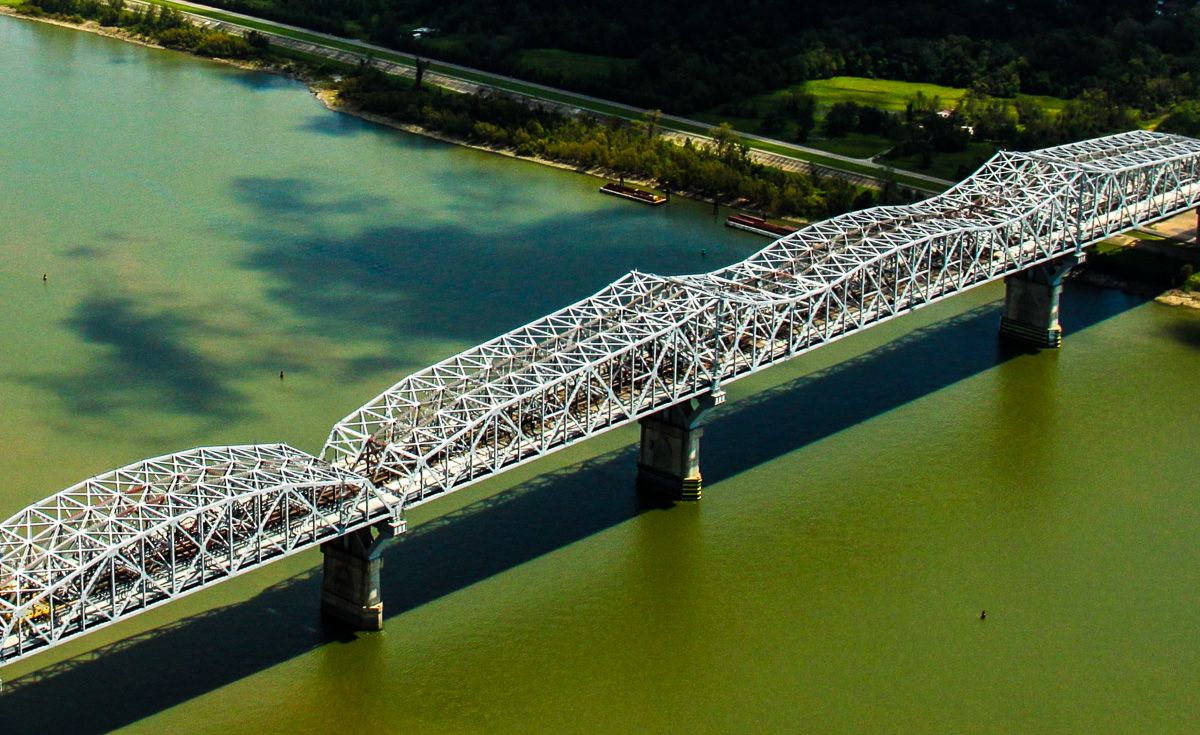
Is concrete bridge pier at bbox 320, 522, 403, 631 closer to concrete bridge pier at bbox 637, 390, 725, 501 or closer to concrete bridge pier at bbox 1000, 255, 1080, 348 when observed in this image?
concrete bridge pier at bbox 637, 390, 725, 501

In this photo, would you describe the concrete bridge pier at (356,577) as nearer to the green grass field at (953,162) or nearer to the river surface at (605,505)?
the river surface at (605,505)

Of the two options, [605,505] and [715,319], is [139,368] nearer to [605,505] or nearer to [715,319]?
[605,505]

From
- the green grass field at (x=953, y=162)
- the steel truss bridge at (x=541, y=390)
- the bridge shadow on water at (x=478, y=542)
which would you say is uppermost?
the green grass field at (x=953, y=162)

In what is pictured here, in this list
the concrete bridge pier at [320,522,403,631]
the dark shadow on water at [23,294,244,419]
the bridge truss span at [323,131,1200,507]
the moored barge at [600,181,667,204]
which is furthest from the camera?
the moored barge at [600,181,667,204]

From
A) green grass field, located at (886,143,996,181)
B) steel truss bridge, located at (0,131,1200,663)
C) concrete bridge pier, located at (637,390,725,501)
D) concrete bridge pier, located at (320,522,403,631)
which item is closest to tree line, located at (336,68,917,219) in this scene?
green grass field, located at (886,143,996,181)

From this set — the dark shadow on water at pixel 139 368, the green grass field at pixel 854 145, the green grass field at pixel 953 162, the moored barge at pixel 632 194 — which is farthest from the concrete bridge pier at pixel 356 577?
the green grass field at pixel 854 145

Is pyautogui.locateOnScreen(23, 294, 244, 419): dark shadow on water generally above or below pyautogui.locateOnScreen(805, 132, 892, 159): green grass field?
below
